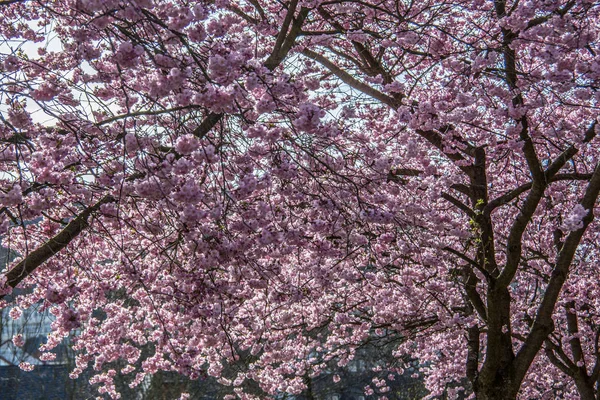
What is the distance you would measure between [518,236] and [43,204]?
16.8ft

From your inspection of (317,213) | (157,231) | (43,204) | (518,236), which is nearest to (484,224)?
(518,236)

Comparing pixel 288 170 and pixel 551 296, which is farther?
pixel 551 296

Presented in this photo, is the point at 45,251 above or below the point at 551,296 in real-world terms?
below

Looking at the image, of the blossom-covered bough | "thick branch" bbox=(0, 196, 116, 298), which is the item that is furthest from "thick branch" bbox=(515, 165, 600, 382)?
"thick branch" bbox=(0, 196, 116, 298)

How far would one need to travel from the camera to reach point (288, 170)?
16.3 feet

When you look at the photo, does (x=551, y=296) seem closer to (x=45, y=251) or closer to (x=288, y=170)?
(x=288, y=170)

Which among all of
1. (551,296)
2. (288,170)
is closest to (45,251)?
(288,170)

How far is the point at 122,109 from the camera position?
6.59 metres

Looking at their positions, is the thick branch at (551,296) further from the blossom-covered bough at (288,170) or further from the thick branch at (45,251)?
the thick branch at (45,251)

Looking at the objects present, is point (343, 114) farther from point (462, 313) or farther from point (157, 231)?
point (462, 313)

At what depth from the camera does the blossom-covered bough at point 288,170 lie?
4258 mm

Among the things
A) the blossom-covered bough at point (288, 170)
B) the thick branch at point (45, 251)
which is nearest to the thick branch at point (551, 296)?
the blossom-covered bough at point (288, 170)

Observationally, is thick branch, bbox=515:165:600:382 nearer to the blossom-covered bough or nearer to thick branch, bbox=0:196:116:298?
the blossom-covered bough

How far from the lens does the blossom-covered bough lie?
14.0ft
